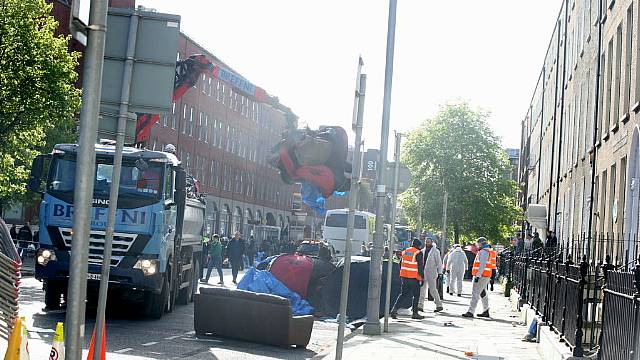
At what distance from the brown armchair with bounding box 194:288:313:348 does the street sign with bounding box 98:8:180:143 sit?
670cm

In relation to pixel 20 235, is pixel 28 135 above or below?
above

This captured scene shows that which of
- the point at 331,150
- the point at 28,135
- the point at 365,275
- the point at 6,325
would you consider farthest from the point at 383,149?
the point at 28,135

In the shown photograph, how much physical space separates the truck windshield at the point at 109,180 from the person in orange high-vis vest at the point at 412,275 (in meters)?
6.74

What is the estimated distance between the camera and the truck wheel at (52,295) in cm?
1836

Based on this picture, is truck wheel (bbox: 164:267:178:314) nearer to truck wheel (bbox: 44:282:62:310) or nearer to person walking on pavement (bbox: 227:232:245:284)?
truck wheel (bbox: 44:282:62:310)

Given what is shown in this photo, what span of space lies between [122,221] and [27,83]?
24358 mm

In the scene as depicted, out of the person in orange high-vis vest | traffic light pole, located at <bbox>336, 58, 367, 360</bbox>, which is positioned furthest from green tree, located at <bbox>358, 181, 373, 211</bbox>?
traffic light pole, located at <bbox>336, 58, 367, 360</bbox>

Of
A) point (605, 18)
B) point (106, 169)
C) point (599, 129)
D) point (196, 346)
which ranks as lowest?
point (196, 346)

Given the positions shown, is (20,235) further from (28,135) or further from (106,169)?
(106,169)

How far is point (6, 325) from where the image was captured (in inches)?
328

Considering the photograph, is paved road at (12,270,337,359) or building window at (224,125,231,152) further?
building window at (224,125,231,152)

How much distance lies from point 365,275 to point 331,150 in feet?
9.65

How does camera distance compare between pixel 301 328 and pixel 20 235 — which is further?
pixel 20 235

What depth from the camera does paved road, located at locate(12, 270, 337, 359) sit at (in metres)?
13.8
